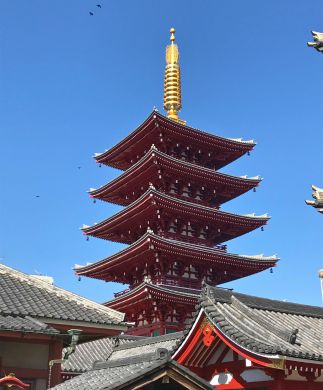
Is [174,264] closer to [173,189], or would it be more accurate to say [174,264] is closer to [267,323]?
[173,189]

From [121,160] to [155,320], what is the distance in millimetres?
13234

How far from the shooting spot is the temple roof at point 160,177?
35406 millimetres

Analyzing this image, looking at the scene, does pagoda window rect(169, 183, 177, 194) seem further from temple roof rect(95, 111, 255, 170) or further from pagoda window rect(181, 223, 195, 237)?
temple roof rect(95, 111, 255, 170)

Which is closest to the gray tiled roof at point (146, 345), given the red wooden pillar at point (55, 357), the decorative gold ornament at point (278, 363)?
the red wooden pillar at point (55, 357)

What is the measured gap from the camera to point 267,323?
1221cm

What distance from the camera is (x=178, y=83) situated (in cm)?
4534

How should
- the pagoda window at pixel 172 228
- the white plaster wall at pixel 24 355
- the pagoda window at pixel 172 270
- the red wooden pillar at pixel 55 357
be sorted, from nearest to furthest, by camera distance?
the white plaster wall at pixel 24 355, the red wooden pillar at pixel 55 357, the pagoda window at pixel 172 270, the pagoda window at pixel 172 228

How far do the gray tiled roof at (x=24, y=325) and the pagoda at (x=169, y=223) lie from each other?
19.9 m

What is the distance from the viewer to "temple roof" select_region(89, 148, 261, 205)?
3541cm

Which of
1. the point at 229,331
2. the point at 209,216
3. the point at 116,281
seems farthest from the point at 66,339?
the point at 116,281

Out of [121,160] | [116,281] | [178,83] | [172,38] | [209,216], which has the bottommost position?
[116,281]

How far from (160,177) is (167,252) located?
5.38 m

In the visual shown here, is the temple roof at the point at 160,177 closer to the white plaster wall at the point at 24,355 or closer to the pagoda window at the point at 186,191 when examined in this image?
the pagoda window at the point at 186,191

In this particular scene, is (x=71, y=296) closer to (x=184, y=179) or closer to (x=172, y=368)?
(x=172, y=368)
